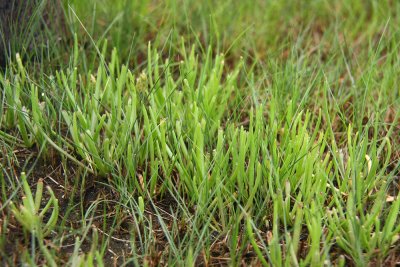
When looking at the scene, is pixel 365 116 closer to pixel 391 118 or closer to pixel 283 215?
pixel 391 118

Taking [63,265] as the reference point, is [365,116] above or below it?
above

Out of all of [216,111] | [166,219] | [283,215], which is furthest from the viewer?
[216,111]

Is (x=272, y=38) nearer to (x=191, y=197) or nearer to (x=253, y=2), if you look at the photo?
(x=253, y=2)

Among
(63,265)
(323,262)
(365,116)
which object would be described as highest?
(365,116)

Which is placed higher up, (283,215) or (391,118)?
(391,118)

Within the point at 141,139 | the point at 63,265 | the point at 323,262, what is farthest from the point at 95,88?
the point at 323,262

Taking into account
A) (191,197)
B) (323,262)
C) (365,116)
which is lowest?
(191,197)

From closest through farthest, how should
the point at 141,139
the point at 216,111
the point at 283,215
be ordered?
1. the point at 283,215
2. the point at 141,139
3. the point at 216,111

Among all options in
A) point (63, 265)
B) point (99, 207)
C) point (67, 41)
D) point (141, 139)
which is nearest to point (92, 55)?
point (67, 41)

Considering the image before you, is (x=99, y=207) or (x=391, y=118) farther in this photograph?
(x=391, y=118)
